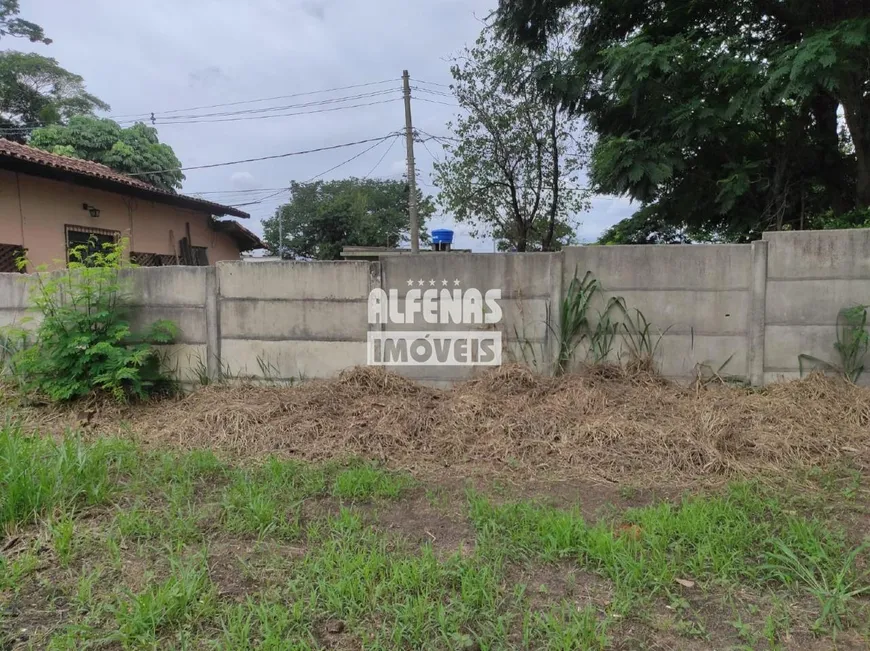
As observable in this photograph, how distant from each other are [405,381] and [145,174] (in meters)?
13.9

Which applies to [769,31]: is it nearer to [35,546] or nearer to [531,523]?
[531,523]

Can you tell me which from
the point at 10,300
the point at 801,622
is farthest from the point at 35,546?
the point at 10,300

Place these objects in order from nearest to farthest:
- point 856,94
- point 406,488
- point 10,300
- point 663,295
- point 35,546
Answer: point 35,546 < point 406,488 < point 663,295 < point 10,300 < point 856,94

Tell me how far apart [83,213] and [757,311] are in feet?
36.5

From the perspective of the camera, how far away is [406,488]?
2.68m

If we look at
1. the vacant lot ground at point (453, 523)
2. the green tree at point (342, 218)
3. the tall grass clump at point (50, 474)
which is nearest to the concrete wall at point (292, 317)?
the vacant lot ground at point (453, 523)

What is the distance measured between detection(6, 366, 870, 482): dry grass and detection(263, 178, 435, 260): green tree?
13.2 metres

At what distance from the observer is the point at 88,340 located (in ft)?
12.7

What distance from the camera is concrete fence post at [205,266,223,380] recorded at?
4.30 meters

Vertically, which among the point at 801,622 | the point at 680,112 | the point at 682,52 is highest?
the point at 682,52

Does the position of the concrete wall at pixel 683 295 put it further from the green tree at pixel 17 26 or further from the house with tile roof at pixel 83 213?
the green tree at pixel 17 26

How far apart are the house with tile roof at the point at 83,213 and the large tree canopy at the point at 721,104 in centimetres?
686

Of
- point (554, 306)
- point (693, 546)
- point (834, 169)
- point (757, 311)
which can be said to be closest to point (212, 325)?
point (554, 306)

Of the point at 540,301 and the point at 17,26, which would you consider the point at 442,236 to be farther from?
the point at 17,26
